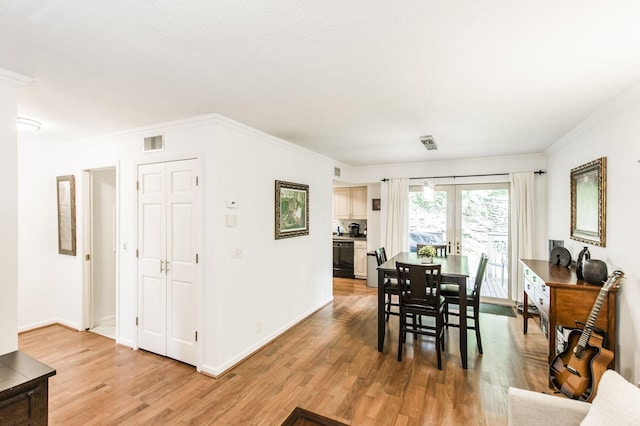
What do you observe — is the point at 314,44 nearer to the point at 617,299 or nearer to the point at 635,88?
the point at 635,88

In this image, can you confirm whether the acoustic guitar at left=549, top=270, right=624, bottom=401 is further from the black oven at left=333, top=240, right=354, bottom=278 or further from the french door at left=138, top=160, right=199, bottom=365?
the black oven at left=333, top=240, right=354, bottom=278

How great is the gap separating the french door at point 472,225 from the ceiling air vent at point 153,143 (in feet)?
13.5

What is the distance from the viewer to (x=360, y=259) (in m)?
6.93

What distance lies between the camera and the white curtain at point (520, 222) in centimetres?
476

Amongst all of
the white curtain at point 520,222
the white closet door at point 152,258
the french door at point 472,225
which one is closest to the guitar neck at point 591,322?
the white curtain at point 520,222

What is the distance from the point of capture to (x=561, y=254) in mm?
3477

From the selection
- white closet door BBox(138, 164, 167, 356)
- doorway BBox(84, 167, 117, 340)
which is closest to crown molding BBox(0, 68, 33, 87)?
white closet door BBox(138, 164, 167, 356)

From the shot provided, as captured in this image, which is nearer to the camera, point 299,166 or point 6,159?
point 6,159

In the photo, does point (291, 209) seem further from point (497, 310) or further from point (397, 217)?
point (497, 310)

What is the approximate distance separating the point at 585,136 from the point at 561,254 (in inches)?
52.3

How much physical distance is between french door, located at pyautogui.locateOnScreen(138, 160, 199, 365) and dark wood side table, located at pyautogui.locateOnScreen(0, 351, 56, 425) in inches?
56.4

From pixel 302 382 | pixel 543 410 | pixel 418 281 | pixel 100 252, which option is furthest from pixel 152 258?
pixel 543 410

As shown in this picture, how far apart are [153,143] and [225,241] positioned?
1.35m

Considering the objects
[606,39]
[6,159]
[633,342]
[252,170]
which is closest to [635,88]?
[606,39]
